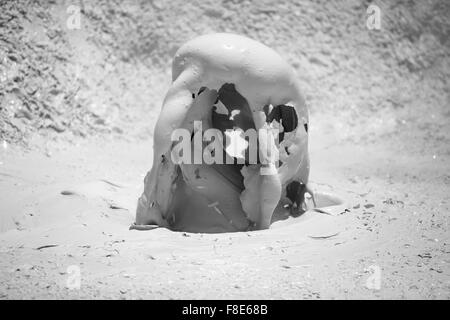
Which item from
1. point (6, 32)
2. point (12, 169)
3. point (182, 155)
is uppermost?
point (6, 32)

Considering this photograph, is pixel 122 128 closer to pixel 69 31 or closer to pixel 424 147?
pixel 69 31

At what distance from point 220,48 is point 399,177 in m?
2.94

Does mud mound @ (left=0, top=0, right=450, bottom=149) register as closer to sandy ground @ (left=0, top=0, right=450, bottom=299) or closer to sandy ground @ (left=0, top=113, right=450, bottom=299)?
sandy ground @ (left=0, top=0, right=450, bottom=299)

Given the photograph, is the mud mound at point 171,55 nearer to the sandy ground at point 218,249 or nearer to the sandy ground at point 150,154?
the sandy ground at point 150,154

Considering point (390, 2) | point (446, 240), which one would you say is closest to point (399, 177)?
point (446, 240)

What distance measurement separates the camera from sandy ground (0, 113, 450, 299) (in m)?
2.65

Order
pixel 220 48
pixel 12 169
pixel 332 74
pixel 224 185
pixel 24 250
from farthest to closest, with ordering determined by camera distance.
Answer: pixel 332 74 < pixel 12 169 < pixel 224 185 < pixel 220 48 < pixel 24 250

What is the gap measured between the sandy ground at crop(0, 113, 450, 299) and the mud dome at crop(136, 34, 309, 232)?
0.27m

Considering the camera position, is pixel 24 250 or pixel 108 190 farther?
pixel 108 190

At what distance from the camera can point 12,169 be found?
5.44 metres

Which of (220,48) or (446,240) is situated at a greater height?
(220,48)

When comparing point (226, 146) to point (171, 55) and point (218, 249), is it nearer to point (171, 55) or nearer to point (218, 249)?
point (218, 249)

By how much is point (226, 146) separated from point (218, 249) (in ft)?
4.12

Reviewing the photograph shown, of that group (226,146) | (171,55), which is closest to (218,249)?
(226,146)
